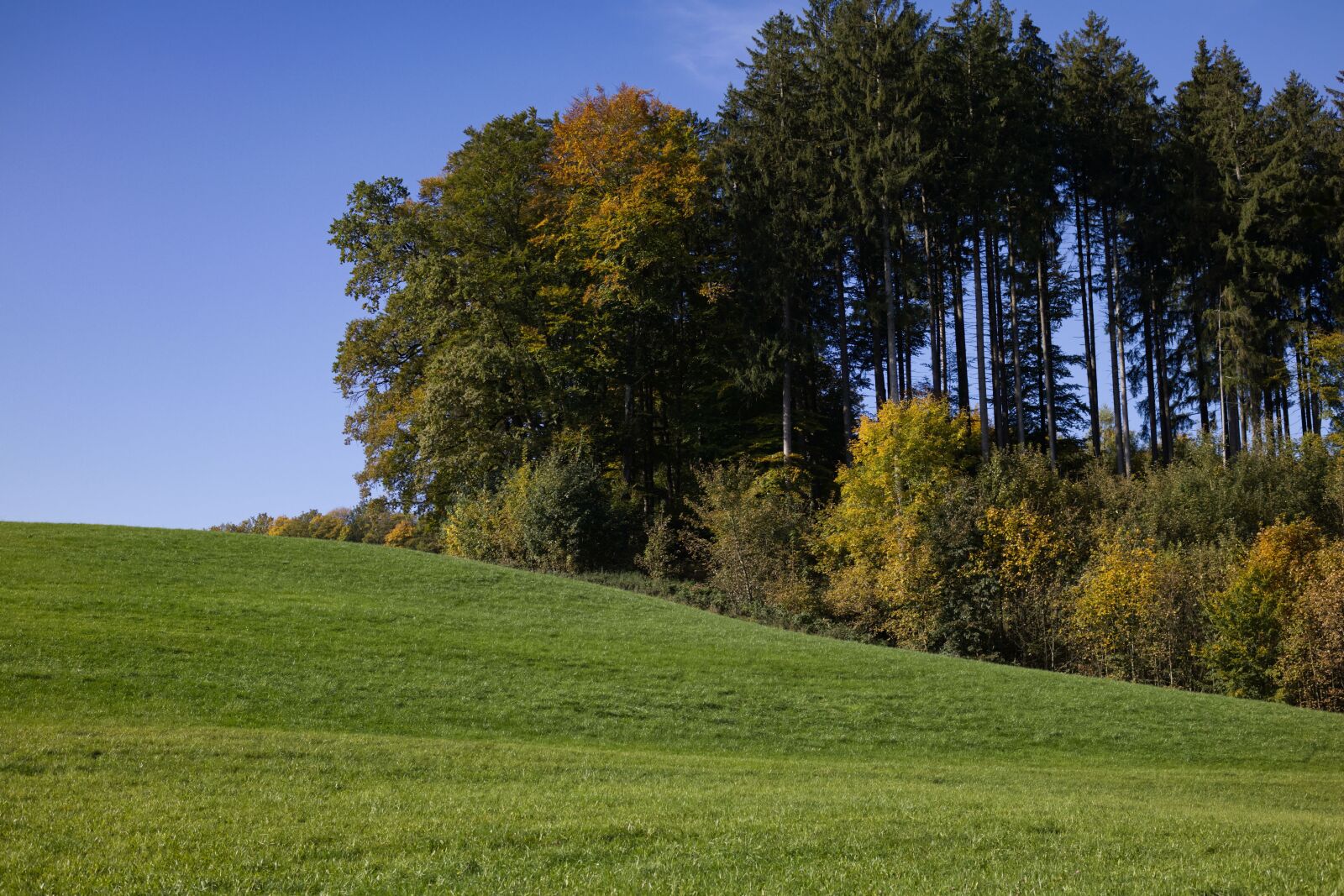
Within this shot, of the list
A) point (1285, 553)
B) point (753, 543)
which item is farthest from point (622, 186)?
point (1285, 553)

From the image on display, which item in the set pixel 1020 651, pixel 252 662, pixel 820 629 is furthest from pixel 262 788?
pixel 1020 651

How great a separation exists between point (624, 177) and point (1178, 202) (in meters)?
26.7

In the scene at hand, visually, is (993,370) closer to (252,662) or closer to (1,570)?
(252,662)

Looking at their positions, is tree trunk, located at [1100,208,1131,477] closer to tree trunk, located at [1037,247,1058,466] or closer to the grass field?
tree trunk, located at [1037,247,1058,466]

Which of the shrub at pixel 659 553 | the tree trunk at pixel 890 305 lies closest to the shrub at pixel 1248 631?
the tree trunk at pixel 890 305

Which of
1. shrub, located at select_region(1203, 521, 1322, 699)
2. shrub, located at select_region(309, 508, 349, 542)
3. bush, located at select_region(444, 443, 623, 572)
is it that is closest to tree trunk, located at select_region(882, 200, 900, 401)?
bush, located at select_region(444, 443, 623, 572)

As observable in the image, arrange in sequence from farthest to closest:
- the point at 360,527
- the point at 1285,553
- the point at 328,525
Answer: the point at 328,525, the point at 360,527, the point at 1285,553

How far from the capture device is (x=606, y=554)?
1606 inches

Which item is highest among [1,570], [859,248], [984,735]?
[859,248]

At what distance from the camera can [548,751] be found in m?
15.4

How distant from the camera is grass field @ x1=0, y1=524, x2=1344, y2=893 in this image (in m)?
8.33

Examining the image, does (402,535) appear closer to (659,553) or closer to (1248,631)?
(659,553)

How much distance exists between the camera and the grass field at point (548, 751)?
8328 millimetres

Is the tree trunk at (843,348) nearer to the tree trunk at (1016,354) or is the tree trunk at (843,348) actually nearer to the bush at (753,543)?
the bush at (753,543)
